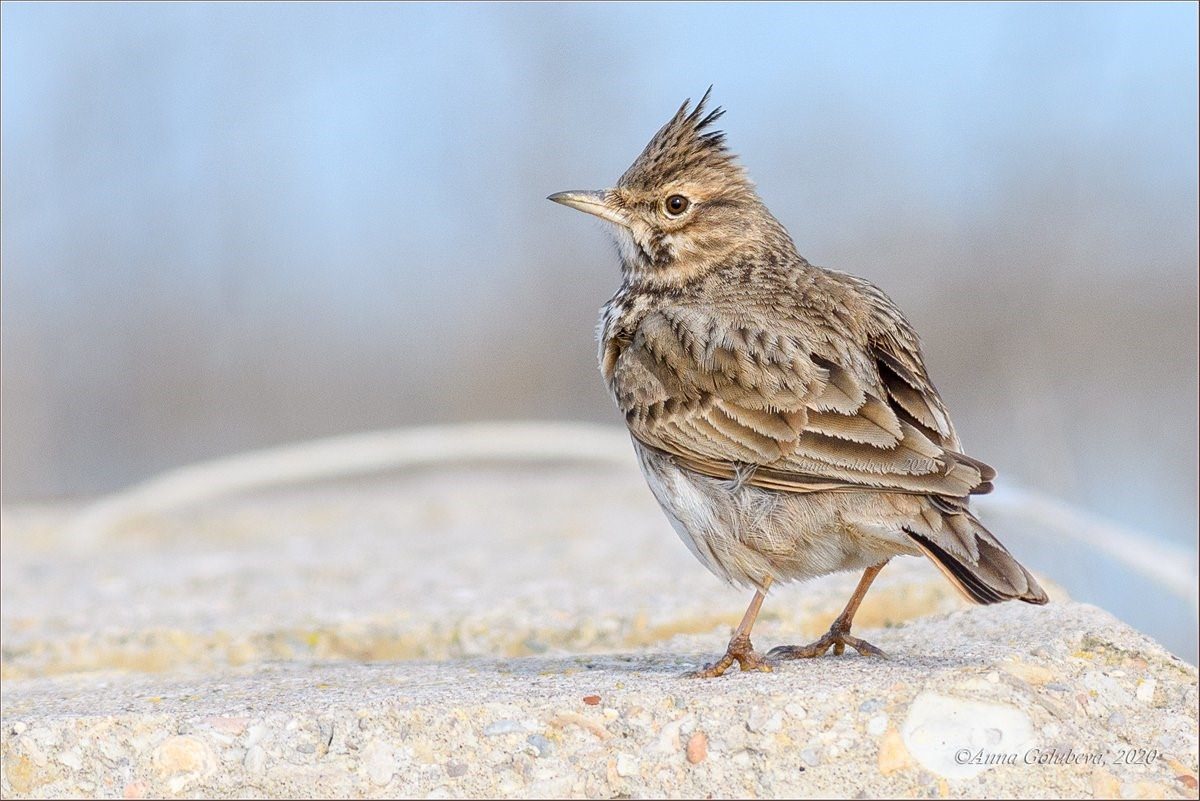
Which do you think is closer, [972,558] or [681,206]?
[972,558]

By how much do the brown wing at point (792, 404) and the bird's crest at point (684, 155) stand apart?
0.71 metres

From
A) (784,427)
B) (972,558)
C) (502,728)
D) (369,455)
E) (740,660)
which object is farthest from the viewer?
(369,455)

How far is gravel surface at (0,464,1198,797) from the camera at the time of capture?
2982 millimetres

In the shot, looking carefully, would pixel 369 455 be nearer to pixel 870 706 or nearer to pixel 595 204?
pixel 595 204

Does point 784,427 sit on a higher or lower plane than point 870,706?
higher

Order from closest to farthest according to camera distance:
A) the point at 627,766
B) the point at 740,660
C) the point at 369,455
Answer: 1. the point at 627,766
2. the point at 740,660
3. the point at 369,455

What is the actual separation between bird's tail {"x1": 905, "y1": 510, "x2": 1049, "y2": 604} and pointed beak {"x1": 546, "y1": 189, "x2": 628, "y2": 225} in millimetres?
1792

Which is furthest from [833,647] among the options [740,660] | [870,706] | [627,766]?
[627,766]

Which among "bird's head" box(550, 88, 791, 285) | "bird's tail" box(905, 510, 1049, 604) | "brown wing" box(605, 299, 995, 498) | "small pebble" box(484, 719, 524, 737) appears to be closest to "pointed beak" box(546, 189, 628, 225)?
"bird's head" box(550, 88, 791, 285)

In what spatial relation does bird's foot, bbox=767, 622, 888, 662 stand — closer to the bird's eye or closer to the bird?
the bird

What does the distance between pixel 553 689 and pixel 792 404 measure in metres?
0.98

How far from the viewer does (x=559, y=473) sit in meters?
9.46

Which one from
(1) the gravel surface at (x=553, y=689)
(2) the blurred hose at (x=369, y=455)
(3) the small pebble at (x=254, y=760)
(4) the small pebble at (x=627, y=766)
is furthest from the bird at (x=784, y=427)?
(2) the blurred hose at (x=369, y=455)

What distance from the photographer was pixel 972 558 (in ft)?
11.2
